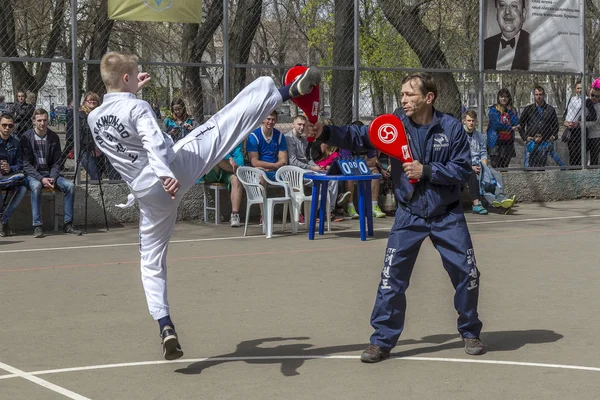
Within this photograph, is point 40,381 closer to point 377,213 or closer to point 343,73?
point 377,213

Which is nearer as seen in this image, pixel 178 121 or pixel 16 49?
pixel 178 121

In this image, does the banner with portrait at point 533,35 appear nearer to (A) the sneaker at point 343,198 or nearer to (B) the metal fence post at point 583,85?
(B) the metal fence post at point 583,85

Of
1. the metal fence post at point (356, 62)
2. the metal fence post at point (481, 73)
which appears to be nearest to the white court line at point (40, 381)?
the metal fence post at point (356, 62)

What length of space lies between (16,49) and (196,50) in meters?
3.15

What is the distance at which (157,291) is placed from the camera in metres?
6.00

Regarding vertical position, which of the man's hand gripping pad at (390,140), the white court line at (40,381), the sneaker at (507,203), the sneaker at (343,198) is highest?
the man's hand gripping pad at (390,140)

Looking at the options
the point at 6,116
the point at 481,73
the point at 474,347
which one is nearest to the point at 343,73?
the point at 481,73

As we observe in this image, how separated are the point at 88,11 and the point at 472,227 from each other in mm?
8178


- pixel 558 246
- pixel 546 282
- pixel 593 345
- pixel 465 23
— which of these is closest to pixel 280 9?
pixel 465 23

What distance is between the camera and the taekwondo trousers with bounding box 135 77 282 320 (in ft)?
19.4

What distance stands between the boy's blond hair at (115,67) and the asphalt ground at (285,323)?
171cm

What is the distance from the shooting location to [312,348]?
252 inches

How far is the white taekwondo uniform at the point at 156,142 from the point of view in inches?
228

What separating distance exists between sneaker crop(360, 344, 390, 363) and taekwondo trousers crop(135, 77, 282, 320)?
4.02 feet
